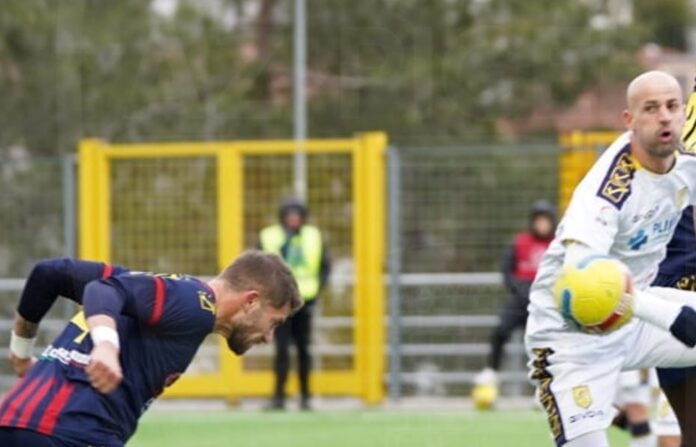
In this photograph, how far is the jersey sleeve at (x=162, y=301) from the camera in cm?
636

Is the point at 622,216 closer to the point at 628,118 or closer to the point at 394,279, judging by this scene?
Answer: the point at 628,118

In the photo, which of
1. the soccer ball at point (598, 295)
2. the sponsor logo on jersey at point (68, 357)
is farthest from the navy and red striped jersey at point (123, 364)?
the soccer ball at point (598, 295)

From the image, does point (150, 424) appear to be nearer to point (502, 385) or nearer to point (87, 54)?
point (502, 385)

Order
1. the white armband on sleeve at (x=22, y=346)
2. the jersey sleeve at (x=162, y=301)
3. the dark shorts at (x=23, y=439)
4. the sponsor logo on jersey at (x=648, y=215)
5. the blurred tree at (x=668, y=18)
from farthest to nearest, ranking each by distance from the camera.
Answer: the blurred tree at (x=668, y=18) < the sponsor logo on jersey at (x=648, y=215) < the white armband on sleeve at (x=22, y=346) < the jersey sleeve at (x=162, y=301) < the dark shorts at (x=23, y=439)

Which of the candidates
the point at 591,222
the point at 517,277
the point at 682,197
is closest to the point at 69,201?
the point at 517,277

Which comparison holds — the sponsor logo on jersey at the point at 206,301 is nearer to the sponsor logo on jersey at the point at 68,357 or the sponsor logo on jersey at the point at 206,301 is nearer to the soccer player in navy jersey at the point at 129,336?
the soccer player in navy jersey at the point at 129,336

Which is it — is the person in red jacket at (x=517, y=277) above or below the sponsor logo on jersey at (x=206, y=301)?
below

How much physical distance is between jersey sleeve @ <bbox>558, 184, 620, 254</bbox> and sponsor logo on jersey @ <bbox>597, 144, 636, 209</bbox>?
3 centimetres

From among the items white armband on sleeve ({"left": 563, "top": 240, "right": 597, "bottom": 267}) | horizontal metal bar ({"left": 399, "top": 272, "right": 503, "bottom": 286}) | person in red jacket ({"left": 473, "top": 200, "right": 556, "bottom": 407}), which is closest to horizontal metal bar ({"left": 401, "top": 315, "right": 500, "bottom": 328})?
horizontal metal bar ({"left": 399, "top": 272, "right": 503, "bottom": 286})

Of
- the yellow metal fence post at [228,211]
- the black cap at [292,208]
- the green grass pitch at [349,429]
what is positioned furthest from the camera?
the yellow metal fence post at [228,211]

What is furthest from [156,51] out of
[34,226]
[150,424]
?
[150,424]

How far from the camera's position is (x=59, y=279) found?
268 inches

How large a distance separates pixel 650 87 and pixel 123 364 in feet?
9.25

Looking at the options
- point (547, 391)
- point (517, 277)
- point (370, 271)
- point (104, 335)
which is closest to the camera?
point (104, 335)
